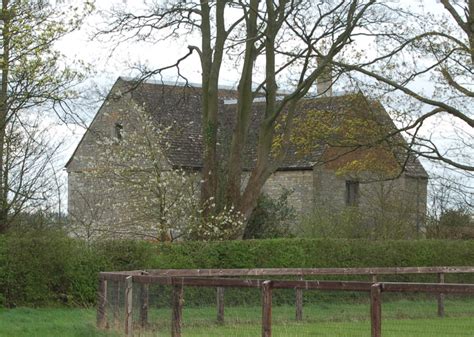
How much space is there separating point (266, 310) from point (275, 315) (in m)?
3.46

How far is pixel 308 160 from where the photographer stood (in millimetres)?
46938

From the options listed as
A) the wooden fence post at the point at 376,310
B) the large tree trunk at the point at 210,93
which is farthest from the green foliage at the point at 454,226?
the wooden fence post at the point at 376,310

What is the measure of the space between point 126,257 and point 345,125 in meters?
9.44

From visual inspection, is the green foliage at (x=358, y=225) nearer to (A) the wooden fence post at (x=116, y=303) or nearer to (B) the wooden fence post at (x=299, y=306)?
(B) the wooden fence post at (x=299, y=306)

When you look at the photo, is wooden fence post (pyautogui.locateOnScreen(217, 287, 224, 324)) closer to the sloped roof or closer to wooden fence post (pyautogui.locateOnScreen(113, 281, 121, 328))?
wooden fence post (pyautogui.locateOnScreen(113, 281, 121, 328))

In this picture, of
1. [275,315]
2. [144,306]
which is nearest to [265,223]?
[275,315]

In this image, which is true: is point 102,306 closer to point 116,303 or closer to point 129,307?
point 116,303

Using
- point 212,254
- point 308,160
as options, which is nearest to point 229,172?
point 212,254

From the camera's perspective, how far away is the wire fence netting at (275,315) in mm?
13672

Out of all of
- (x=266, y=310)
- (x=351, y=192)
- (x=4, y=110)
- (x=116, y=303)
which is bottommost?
(x=116, y=303)

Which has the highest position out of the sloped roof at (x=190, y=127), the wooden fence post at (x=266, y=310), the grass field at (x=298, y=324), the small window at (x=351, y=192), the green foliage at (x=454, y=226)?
the sloped roof at (x=190, y=127)

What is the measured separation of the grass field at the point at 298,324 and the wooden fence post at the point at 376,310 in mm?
767

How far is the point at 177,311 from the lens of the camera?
44.9ft

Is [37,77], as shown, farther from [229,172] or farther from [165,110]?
[165,110]
